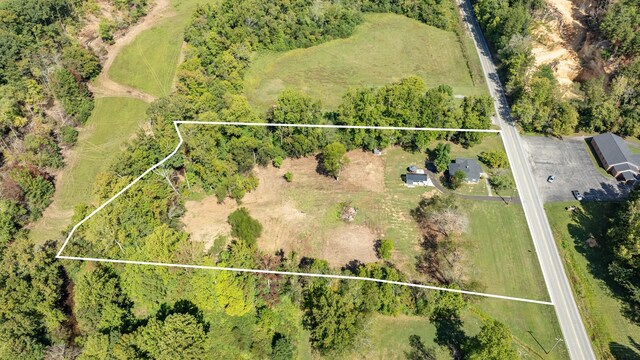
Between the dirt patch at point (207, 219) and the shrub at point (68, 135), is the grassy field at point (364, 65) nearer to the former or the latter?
the dirt patch at point (207, 219)

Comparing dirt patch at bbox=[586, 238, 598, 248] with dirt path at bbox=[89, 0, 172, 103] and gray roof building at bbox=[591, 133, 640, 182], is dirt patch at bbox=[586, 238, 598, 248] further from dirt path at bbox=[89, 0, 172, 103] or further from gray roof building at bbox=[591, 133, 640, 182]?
dirt path at bbox=[89, 0, 172, 103]

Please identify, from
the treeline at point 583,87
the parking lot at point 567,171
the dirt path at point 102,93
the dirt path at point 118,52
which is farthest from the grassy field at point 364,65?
the dirt path at point 102,93

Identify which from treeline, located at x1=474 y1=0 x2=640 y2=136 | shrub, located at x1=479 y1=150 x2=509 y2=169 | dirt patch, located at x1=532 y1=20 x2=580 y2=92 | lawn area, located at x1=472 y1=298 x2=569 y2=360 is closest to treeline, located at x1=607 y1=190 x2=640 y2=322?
lawn area, located at x1=472 y1=298 x2=569 y2=360

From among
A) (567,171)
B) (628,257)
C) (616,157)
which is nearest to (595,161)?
(616,157)

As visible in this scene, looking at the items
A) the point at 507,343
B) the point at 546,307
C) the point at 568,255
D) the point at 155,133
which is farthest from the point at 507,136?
the point at 155,133

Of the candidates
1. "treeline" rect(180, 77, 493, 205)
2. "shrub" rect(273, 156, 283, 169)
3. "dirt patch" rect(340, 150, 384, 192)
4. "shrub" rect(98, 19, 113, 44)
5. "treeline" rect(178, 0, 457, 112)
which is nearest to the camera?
"treeline" rect(180, 77, 493, 205)

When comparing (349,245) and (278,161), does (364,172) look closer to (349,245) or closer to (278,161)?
(278,161)

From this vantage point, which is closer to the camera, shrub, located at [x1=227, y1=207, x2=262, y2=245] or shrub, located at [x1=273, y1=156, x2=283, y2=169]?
shrub, located at [x1=227, y1=207, x2=262, y2=245]
